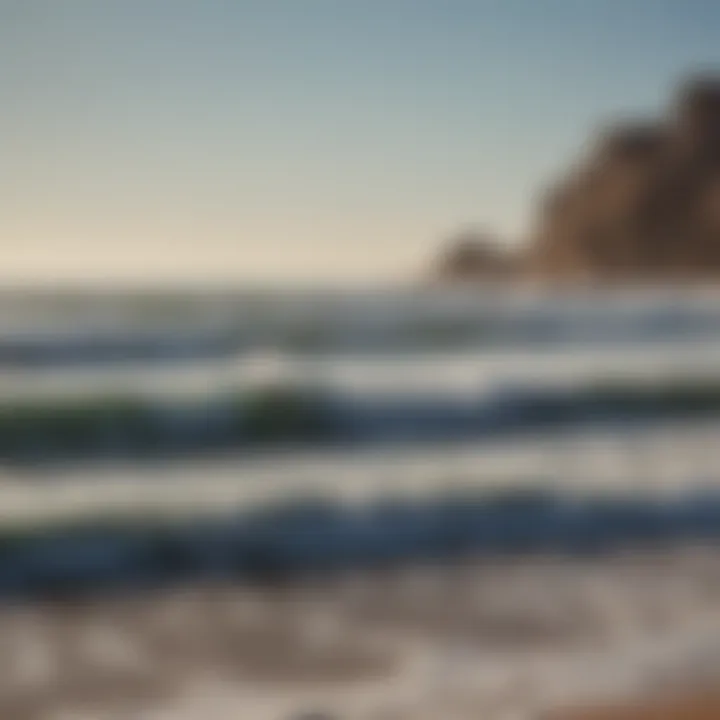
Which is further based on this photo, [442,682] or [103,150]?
[103,150]

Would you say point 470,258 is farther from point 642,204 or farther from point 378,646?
point 378,646

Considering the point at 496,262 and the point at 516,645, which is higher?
the point at 496,262

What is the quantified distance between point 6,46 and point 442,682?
2.79 feet

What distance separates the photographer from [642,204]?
167 cm

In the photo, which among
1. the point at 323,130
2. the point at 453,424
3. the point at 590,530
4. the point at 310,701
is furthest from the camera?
the point at 453,424

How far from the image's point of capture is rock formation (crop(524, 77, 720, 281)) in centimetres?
161

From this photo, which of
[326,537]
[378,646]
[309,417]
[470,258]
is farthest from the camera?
[309,417]

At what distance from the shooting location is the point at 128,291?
1460mm

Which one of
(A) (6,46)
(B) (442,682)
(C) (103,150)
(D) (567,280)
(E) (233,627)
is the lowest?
(B) (442,682)

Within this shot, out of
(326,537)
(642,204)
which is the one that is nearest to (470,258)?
(642,204)

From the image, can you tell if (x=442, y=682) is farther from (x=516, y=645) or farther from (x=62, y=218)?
(x=62, y=218)

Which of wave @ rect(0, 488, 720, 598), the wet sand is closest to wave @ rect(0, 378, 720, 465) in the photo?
wave @ rect(0, 488, 720, 598)

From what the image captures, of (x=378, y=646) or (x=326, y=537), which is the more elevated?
(x=326, y=537)

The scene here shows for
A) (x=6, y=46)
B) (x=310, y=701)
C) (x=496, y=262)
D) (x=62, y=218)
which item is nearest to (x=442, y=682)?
(x=310, y=701)
